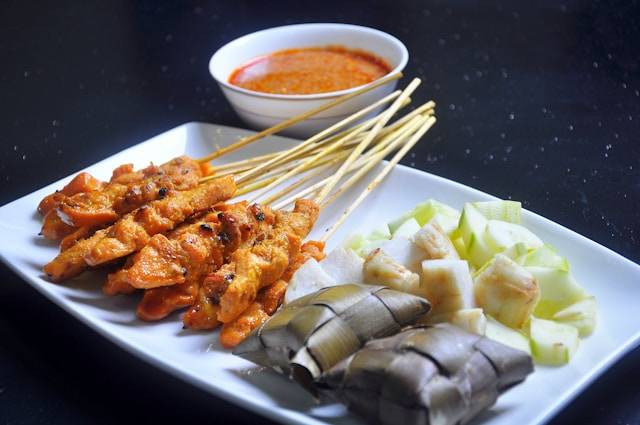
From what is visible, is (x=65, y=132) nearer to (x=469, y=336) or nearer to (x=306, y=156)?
(x=306, y=156)

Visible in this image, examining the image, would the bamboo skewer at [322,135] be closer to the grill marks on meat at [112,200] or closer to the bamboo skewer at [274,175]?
the bamboo skewer at [274,175]

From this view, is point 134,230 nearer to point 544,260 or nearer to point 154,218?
point 154,218

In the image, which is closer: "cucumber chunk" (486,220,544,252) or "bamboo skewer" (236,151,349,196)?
"cucumber chunk" (486,220,544,252)

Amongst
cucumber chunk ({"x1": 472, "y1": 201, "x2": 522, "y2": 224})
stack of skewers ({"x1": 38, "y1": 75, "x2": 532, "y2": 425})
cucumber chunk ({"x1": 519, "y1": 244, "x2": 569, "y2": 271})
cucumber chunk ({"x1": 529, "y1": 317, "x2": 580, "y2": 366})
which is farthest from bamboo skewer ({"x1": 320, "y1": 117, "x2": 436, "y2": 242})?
cucumber chunk ({"x1": 529, "y1": 317, "x2": 580, "y2": 366})

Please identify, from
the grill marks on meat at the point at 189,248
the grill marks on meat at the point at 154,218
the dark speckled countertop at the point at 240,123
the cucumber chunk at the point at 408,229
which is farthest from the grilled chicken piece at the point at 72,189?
the cucumber chunk at the point at 408,229

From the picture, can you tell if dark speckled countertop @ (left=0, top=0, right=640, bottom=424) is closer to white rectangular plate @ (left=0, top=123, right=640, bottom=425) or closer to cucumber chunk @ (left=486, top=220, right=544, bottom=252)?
white rectangular plate @ (left=0, top=123, right=640, bottom=425)

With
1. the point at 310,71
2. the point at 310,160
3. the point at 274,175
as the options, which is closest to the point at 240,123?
the point at 310,71
